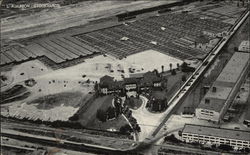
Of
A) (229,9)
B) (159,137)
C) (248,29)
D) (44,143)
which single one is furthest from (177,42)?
(44,143)

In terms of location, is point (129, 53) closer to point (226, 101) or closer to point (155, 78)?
point (155, 78)

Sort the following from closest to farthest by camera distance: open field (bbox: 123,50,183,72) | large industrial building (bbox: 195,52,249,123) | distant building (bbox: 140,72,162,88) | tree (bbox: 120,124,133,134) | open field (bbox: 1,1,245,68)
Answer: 1. tree (bbox: 120,124,133,134)
2. large industrial building (bbox: 195,52,249,123)
3. distant building (bbox: 140,72,162,88)
4. open field (bbox: 123,50,183,72)
5. open field (bbox: 1,1,245,68)

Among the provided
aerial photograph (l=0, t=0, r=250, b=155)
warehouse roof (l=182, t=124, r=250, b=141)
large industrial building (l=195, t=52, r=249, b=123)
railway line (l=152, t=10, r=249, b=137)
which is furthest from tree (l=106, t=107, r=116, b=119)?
large industrial building (l=195, t=52, r=249, b=123)

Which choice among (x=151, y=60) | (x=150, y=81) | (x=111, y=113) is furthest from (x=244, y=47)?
(x=111, y=113)

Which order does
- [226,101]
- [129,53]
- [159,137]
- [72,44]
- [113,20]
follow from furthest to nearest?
[113,20], [72,44], [129,53], [226,101], [159,137]

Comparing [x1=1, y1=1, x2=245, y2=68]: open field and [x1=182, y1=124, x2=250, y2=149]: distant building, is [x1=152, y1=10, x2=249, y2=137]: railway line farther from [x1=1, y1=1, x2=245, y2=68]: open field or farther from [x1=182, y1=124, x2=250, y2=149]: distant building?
[x1=182, y1=124, x2=250, y2=149]: distant building

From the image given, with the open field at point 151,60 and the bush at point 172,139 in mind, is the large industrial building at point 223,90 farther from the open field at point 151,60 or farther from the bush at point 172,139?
the open field at point 151,60
